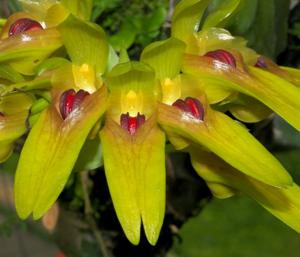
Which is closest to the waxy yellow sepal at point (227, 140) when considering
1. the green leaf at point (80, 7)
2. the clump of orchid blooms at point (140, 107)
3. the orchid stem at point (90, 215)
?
the clump of orchid blooms at point (140, 107)

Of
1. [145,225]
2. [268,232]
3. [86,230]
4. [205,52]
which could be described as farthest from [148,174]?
[268,232]

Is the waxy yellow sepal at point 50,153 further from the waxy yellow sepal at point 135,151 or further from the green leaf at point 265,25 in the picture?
the green leaf at point 265,25

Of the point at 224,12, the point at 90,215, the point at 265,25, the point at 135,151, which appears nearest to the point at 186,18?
the point at 224,12

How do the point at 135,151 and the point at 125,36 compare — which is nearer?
the point at 135,151

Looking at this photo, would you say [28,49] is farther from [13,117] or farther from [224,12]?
[224,12]

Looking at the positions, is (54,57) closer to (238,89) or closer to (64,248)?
(238,89)

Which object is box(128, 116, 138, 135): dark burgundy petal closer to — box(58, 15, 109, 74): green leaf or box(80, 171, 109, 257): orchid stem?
box(58, 15, 109, 74): green leaf
